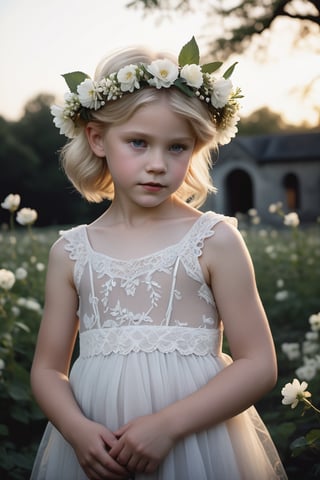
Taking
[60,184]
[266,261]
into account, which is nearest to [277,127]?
[60,184]

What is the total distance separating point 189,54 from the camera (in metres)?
2.06

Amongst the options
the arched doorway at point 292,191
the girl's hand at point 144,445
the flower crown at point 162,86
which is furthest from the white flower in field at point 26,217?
the arched doorway at point 292,191

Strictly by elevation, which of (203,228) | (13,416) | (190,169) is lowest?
(13,416)

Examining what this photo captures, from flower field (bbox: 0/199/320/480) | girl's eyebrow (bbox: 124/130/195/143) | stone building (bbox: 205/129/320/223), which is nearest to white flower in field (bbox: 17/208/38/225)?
flower field (bbox: 0/199/320/480)

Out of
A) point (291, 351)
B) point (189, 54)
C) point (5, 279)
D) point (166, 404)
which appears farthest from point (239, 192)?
point (166, 404)

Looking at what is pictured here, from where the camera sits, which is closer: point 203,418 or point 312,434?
point 203,418

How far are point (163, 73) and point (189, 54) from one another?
16cm

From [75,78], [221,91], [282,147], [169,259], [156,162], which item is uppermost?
[282,147]

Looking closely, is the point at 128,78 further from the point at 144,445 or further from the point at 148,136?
the point at 144,445

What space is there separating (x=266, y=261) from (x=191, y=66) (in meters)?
6.18

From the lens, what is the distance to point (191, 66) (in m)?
1.99

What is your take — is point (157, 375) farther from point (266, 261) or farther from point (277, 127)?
point (277, 127)

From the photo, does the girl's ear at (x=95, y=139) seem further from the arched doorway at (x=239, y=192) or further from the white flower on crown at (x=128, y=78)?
the arched doorway at (x=239, y=192)

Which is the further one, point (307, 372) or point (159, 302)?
point (307, 372)
